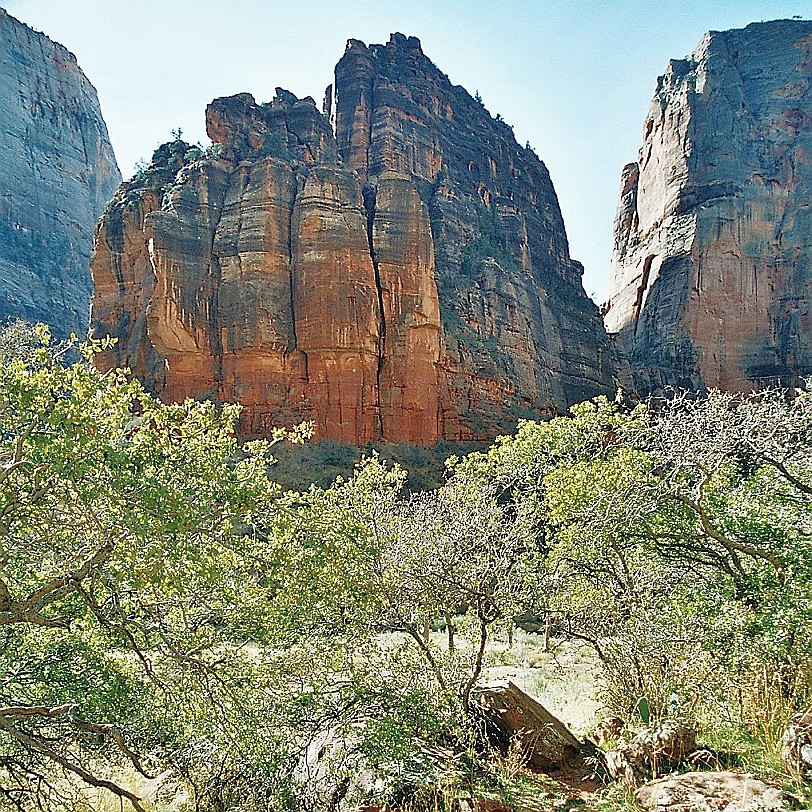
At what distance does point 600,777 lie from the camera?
7.69 meters

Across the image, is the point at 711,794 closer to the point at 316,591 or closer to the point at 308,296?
the point at 316,591

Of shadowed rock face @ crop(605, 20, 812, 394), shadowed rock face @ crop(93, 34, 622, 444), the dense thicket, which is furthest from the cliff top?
the dense thicket

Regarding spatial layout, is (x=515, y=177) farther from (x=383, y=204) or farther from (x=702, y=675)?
(x=702, y=675)

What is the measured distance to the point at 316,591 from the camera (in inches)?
340

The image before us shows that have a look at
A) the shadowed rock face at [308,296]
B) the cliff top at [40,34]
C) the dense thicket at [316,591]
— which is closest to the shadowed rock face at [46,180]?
the cliff top at [40,34]

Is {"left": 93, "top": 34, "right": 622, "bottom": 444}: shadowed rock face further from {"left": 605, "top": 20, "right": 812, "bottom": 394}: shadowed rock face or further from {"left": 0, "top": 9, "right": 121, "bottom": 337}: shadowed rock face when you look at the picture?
{"left": 0, "top": 9, "right": 121, "bottom": 337}: shadowed rock face

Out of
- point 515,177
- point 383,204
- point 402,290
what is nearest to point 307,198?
point 383,204

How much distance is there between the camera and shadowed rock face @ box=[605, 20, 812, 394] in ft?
149

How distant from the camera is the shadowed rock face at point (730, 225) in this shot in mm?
45531

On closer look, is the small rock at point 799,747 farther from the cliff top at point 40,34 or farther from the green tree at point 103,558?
the cliff top at point 40,34

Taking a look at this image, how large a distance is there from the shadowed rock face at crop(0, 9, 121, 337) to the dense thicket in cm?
5606

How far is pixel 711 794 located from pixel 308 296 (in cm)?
2956

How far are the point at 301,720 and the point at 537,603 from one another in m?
4.43

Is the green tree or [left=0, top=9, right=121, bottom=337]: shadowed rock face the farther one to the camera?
[left=0, top=9, right=121, bottom=337]: shadowed rock face
